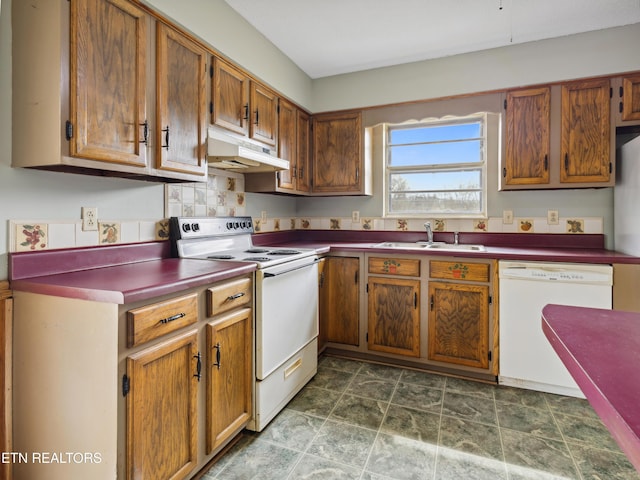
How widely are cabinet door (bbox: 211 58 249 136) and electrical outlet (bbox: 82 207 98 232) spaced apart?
0.82m

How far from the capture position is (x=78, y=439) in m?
1.23

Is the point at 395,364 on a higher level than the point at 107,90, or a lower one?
lower

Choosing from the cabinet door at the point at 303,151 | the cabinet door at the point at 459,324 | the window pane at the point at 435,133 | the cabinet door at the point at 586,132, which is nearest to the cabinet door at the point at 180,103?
the cabinet door at the point at 303,151

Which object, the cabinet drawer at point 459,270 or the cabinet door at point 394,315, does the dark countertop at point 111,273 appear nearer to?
the cabinet door at point 394,315

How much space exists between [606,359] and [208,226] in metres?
2.10

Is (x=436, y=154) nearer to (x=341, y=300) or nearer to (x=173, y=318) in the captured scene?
(x=341, y=300)

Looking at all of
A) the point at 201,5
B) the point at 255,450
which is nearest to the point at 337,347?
the point at 255,450

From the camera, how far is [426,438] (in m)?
1.81

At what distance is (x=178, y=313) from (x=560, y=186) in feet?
8.73

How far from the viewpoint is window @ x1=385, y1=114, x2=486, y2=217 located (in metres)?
3.07

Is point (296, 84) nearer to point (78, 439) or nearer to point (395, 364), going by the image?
point (395, 364)

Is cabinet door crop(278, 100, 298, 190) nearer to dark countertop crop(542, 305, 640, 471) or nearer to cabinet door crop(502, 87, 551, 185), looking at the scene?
cabinet door crop(502, 87, 551, 185)

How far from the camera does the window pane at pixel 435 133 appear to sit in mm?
3088

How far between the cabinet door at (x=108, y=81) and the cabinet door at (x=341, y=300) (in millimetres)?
1673
